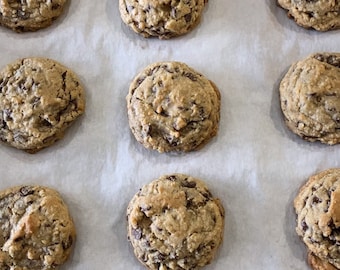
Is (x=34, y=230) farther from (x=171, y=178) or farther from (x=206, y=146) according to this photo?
(x=206, y=146)

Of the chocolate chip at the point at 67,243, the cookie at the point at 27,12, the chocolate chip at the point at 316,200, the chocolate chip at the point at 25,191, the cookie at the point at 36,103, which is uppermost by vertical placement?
the cookie at the point at 27,12

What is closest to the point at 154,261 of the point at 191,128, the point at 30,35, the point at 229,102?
the point at 191,128

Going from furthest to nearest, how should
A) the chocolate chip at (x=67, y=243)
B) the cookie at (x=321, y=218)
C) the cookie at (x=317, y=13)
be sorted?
the cookie at (x=317, y=13), the chocolate chip at (x=67, y=243), the cookie at (x=321, y=218)

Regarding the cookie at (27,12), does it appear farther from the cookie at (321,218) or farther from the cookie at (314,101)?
the cookie at (321,218)

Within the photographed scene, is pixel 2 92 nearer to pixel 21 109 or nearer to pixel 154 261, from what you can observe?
pixel 21 109

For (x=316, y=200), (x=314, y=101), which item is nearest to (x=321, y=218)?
(x=316, y=200)

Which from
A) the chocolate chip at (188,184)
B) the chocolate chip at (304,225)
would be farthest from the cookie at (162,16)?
the chocolate chip at (304,225)
